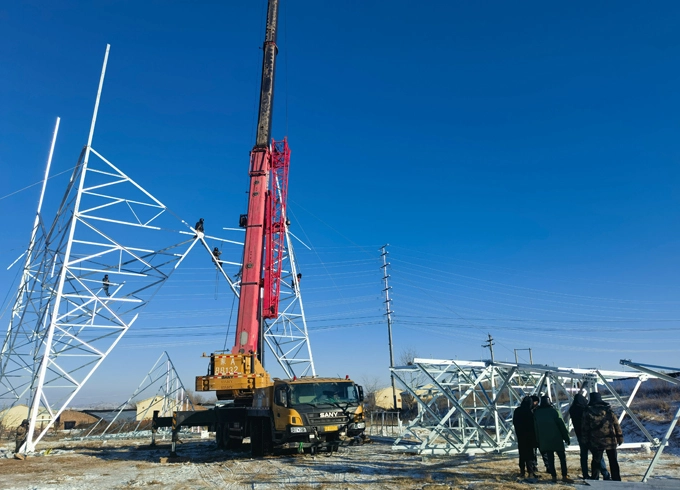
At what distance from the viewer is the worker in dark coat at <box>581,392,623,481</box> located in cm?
905

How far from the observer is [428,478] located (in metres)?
10.6

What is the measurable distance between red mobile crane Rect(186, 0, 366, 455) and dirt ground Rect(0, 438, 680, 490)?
88 cm

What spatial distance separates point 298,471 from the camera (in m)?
12.2

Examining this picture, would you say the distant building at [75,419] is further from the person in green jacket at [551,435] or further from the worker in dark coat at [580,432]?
the worker in dark coat at [580,432]

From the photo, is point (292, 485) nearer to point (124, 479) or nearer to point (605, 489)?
point (124, 479)

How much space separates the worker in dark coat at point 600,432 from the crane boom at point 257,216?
13.1m

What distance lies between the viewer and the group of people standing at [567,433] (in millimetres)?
9086

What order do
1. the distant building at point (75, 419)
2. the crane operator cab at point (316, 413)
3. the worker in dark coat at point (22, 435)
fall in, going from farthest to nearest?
1. the distant building at point (75, 419)
2. the worker in dark coat at point (22, 435)
3. the crane operator cab at point (316, 413)

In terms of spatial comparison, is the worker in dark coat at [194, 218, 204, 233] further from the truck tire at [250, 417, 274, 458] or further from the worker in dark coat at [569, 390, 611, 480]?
the worker in dark coat at [569, 390, 611, 480]

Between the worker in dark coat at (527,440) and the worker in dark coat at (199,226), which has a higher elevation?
the worker in dark coat at (199,226)

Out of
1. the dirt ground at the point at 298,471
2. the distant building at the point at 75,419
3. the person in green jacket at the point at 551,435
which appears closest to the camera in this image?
the person in green jacket at the point at 551,435

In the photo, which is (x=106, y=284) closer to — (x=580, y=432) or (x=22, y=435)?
(x=22, y=435)

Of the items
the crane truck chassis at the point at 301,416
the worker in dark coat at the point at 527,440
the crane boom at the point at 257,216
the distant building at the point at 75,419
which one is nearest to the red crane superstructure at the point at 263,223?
the crane boom at the point at 257,216

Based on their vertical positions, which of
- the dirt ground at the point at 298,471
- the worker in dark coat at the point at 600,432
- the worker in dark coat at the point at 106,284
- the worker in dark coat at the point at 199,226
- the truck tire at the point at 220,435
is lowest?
the dirt ground at the point at 298,471
